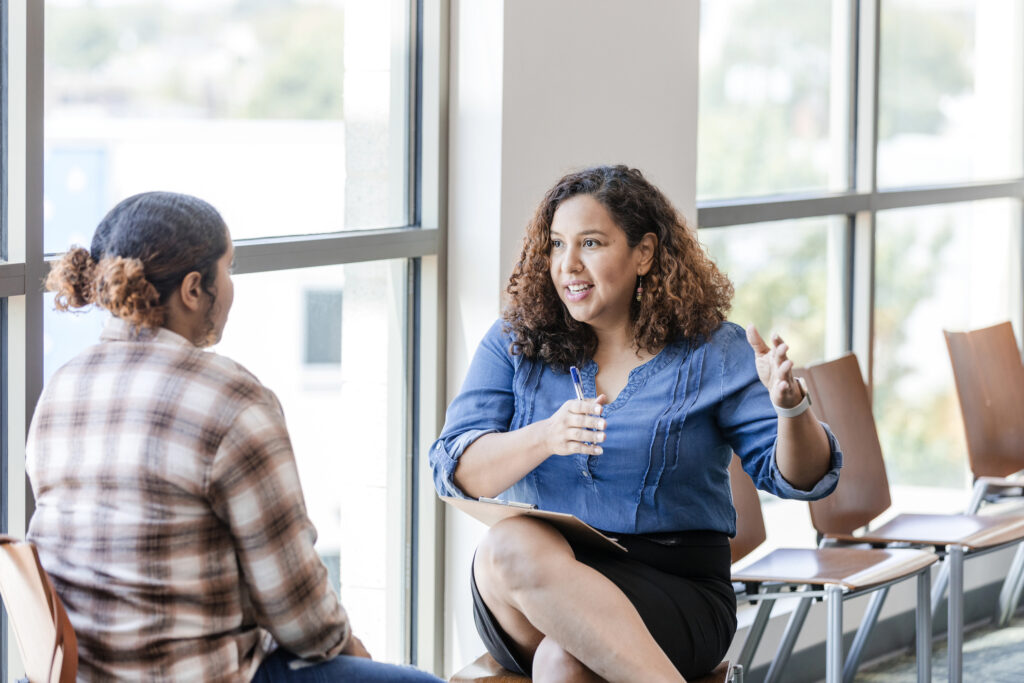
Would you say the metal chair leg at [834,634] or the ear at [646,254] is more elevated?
the ear at [646,254]

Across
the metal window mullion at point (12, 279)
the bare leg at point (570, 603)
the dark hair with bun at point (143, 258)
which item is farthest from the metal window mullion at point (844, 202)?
the dark hair with bun at point (143, 258)

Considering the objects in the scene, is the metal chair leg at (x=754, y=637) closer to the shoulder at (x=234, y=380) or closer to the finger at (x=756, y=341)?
the finger at (x=756, y=341)

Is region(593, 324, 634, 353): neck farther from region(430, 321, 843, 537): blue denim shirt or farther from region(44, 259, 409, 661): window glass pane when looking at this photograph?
region(44, 259, 409, 661): window glass pane

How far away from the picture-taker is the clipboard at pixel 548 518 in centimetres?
208

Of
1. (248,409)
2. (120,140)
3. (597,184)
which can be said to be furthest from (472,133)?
(248,409)

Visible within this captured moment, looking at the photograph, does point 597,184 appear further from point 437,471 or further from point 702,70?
point 702,70

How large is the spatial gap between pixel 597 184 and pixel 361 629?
120cm

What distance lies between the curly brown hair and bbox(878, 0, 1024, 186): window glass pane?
2.00m

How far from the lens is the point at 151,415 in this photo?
153 centimetres

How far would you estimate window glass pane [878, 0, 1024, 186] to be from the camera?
4.29 metres

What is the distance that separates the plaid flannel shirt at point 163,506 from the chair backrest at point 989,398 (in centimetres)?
281

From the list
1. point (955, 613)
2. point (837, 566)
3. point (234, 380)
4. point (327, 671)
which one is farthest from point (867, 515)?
point (234, 380)

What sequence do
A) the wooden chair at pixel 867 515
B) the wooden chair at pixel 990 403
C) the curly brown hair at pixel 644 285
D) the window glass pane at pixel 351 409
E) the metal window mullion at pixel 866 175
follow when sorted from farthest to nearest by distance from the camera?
the metal window mullion at pixel 866 175 < the wooden chair at pixel 990 403 < the wooden chair at pixel 867 515 < the window glass pane at pixel 351 409 < the curly brown hair at pixel 644 285

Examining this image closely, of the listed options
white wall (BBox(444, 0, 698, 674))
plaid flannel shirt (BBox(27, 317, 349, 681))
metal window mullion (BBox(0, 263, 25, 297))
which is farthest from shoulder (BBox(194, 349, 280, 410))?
white wall (BBox(444, 0, 698, 674))
